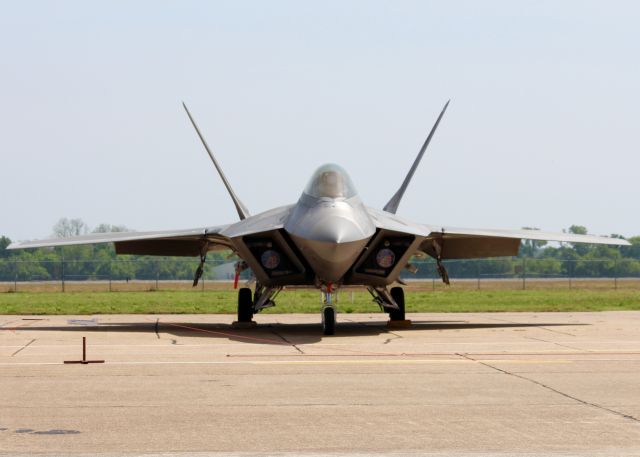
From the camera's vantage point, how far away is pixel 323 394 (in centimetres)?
→ 951

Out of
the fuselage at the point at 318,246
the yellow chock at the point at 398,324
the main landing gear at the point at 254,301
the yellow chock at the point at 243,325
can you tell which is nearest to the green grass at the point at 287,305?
the main landing gear at the point at 254,301

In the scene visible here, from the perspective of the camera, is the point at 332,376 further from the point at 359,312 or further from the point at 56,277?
the point at 56,277

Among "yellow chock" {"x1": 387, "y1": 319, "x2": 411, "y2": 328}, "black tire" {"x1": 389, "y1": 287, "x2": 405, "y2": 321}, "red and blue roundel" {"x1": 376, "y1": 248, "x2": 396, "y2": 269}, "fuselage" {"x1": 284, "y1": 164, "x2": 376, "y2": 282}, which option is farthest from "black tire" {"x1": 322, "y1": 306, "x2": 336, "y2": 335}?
"black tire" {"x1": 389, "y1": 287, "x2": 405, "y2": 321}

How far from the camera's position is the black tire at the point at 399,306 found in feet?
69.0

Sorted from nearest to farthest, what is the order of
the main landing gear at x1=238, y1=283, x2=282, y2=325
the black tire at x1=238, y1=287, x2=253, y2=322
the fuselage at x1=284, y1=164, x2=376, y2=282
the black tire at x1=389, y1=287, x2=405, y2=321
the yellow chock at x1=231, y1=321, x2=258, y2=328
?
1. the fuselage at x1=284, y1=164, x2=376, y2=282
2. the main landing gear at x1=238, y1=283, x2=282, y2=325
3. the yellow chock at x1=231, y1=321, x2=258, y2=328
4. the black tire at x1=389, y1=287, x2=405, y2=321
5. the black tire at x1=238, y1=287, x2=253, y2=322

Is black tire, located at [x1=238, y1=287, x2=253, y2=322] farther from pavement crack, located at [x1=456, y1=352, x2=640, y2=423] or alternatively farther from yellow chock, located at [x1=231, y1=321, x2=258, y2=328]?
pavement crack, located at [x1=456, y1=352, x2=640, y2=423]

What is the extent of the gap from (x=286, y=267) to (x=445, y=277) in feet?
11.3

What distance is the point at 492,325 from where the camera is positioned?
68.2 feet

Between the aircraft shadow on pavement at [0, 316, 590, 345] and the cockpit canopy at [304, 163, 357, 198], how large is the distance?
2425mm

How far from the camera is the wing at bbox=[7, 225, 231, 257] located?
68.2ft

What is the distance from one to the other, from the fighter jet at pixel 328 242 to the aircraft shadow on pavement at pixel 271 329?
1.94 feet

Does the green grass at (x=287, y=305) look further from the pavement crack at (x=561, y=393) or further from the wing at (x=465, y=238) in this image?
the pavement crack at (x=561, y=393)

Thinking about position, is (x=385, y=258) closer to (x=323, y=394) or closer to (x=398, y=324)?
(x=398, y=324)

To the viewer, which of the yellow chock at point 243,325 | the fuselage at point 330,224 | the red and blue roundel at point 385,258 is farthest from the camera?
the yellow chock at point 243,325
